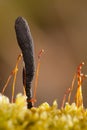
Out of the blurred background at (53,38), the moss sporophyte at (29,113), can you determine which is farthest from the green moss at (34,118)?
the blurred background at (53,38)

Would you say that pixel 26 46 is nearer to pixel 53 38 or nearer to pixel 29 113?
pixel 29 113

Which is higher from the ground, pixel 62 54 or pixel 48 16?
pixel 48 16

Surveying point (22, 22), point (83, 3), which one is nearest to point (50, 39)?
point (83, 3)

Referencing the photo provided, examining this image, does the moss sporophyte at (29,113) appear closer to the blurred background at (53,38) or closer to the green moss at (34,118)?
the green moss at (34,118)

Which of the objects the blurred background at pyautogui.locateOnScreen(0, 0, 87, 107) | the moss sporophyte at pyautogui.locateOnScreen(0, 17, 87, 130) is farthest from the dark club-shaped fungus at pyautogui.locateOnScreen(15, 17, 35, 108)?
the blurred background at pyautogui.locateOnScreen(0, 0, 87, 107)

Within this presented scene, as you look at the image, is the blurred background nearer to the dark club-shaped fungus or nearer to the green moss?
the dark club-shaped fungus

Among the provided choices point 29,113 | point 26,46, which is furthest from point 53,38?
point 29,113

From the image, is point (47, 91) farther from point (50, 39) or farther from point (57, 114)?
point (57, 114)
